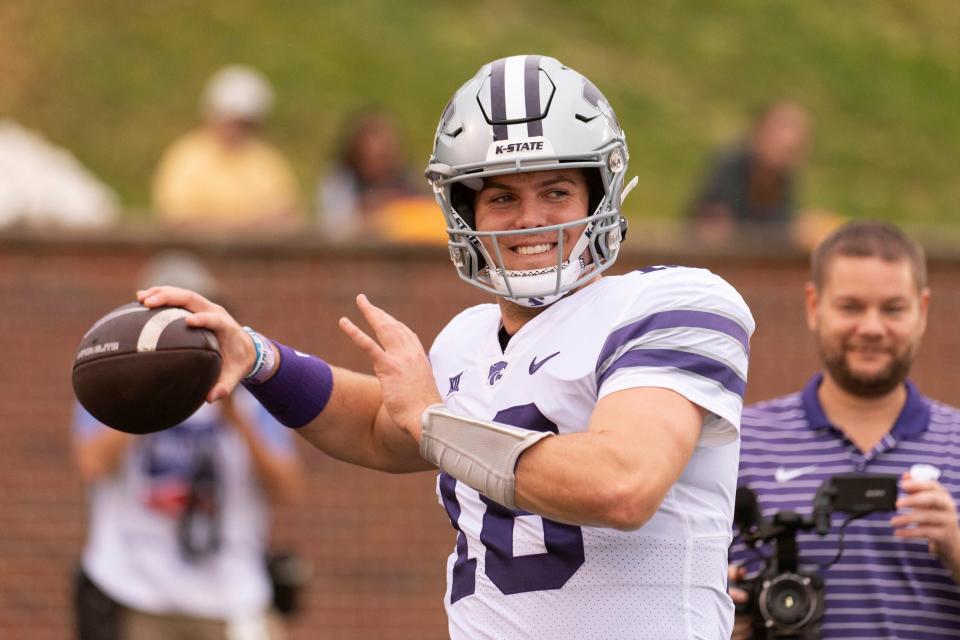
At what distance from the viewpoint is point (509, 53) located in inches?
590

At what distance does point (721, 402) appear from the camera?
316 cm

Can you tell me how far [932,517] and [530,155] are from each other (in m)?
1.48

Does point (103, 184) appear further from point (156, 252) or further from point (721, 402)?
point (721, 402)

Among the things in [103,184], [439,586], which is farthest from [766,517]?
[103,184]

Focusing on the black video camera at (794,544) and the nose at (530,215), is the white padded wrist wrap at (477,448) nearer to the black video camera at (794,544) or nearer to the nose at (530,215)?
the nose at (530,215)

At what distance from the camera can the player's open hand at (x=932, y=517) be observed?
4043mm

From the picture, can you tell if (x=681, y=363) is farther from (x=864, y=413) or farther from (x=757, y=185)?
(x=757, y=185)

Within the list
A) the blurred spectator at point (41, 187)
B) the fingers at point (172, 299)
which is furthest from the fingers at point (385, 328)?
the blurred spectator at point (41, 187)

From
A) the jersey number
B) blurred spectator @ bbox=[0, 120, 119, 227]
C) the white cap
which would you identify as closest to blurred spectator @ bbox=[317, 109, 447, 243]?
the white cap

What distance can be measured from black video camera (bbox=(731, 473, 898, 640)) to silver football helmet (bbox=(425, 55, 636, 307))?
1.03m

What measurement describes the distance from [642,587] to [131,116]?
11.5 meters

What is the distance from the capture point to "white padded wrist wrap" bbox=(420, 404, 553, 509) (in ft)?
10.2

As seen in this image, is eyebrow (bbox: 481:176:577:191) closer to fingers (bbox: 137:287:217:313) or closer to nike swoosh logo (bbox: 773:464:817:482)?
fingers (bbox: 137:287:217:313)

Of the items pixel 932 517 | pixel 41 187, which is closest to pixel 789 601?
pixel 932 517
